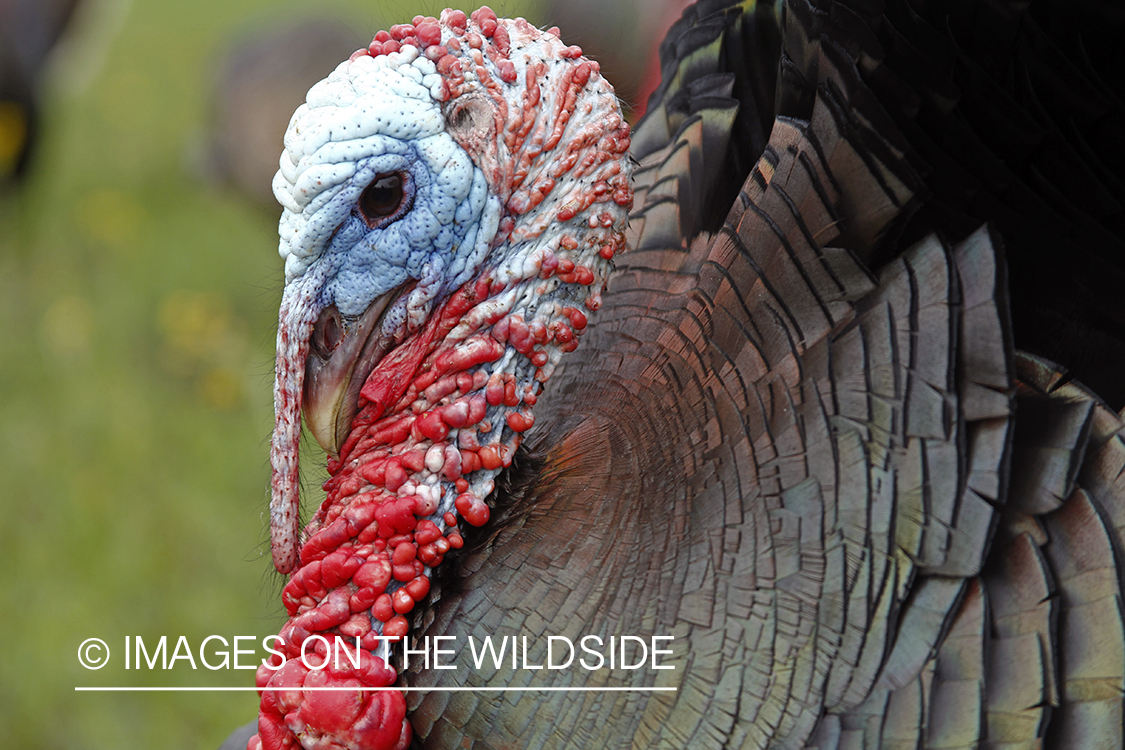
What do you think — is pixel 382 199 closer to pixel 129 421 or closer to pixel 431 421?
pixel 431 421

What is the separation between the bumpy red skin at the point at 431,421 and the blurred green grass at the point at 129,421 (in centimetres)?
29

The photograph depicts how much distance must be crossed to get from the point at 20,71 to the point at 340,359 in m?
3.78

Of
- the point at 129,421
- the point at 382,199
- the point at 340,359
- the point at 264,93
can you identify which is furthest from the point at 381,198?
the point at 264,93

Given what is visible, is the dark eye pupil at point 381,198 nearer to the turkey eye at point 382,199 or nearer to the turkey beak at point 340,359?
the turkey eye at point 382,199

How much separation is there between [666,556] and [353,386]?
48 cm

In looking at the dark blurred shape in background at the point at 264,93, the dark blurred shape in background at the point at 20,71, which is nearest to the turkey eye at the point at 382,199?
the dark blurred shape in background at the point at 264,93

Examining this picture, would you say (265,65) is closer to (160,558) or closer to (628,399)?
(160,558)

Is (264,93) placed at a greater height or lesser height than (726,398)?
greater

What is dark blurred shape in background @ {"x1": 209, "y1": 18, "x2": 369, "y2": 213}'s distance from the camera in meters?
4.26

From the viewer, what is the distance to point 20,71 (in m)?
4.30

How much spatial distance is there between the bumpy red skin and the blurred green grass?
29cm

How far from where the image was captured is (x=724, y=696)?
3.69ft

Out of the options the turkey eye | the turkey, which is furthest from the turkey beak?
the turkey eye

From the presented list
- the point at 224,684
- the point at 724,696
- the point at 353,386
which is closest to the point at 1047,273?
the point at 724,696
